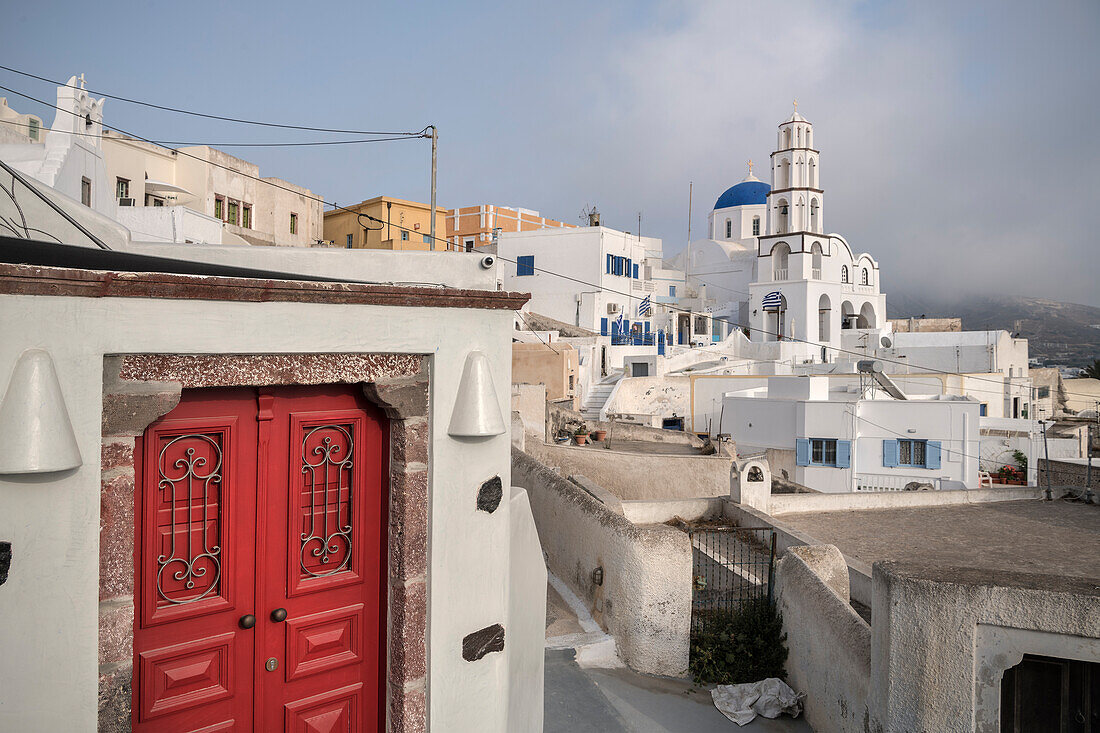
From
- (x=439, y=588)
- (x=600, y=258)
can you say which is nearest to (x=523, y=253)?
(x=600, y=258)

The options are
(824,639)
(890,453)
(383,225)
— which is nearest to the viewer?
(824,639)

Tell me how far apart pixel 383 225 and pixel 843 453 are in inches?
794

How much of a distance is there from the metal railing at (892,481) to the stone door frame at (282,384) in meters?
19.1

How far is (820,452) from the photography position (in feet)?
70.4

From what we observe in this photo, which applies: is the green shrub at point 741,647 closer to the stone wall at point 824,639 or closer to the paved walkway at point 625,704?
the stone wall at point 824,639

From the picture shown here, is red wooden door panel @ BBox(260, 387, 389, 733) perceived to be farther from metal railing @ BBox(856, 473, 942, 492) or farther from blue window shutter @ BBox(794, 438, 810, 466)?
blue window shutter @ BBox(794, 438, 810, 466)

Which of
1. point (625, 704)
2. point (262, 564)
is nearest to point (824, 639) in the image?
point (625, 704)

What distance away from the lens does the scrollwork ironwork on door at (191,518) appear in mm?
3400

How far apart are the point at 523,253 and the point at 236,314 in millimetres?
41178

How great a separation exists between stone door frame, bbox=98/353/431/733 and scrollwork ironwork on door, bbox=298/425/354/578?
0.24m

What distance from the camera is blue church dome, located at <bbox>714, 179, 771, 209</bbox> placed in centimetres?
6050

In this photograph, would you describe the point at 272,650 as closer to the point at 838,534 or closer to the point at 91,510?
the point at 91,510

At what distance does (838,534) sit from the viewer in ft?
35.3

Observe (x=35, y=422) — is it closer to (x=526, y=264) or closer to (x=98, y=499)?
(x=98, y=499)
